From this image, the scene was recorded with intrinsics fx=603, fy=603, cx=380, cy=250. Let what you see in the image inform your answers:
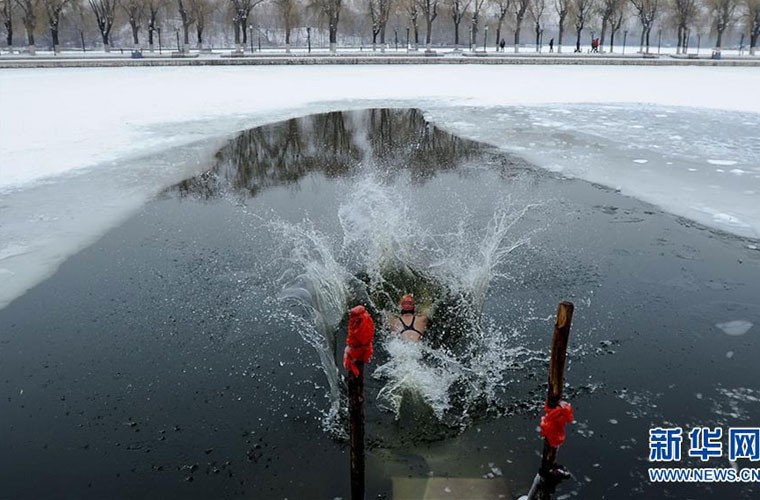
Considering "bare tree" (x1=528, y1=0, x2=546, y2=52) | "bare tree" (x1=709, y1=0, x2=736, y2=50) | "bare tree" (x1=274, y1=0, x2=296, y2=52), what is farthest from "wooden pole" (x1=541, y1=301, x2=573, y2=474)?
"bare tree" (x1=528, y1=0, x2=546, y2=52)

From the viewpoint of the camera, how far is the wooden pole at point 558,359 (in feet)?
12.4

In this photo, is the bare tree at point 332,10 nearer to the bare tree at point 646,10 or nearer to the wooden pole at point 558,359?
the bare tree at point 646,10

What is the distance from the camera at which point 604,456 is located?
→ 533 centimetres

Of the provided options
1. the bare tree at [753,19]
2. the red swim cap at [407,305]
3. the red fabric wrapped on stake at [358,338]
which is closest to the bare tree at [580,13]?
the bare tree at [753,19]

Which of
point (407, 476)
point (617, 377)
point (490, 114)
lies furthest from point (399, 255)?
point (490, 114)

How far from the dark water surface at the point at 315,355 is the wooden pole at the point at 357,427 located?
452mm

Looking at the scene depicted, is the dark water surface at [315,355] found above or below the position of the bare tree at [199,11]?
below

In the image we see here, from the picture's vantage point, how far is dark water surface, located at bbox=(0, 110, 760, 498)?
5223mm

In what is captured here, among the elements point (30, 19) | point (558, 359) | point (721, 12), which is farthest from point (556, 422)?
point (721, 12)

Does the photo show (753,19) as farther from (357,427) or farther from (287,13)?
(357,427)

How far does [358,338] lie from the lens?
4.18 metres

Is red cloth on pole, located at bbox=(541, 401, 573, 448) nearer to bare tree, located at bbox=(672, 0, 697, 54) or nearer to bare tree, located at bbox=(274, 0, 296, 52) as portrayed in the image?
bare tree, located at bbox=(274, 0, 296, 52)

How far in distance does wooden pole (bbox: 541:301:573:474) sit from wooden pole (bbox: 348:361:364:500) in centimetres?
130

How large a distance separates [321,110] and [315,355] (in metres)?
16.9
